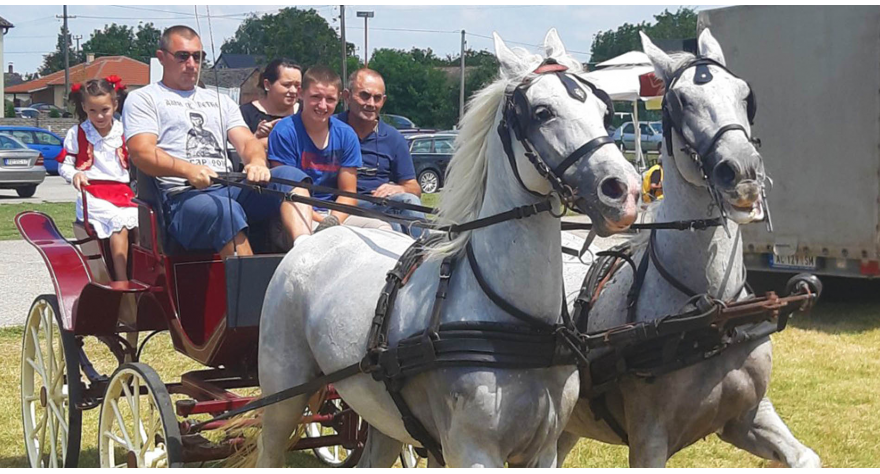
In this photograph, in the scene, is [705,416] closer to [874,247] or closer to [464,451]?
[464,451]

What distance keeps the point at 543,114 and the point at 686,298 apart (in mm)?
1215

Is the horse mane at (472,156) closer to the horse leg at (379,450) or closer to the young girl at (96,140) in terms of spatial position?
the horse leg at (379,450)

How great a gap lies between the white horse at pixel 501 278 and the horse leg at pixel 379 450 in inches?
19.0

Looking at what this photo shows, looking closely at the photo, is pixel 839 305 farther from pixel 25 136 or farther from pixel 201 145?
pixel 25 136

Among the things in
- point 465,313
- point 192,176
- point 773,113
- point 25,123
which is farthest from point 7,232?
point 25,123

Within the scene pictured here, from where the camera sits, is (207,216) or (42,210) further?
(42,210)

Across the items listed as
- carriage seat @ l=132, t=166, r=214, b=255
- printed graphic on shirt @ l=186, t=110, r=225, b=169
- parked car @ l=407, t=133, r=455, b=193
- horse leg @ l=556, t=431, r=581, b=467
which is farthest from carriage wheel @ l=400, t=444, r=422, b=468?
parked car @ l=407, t=133, r=455, b=193

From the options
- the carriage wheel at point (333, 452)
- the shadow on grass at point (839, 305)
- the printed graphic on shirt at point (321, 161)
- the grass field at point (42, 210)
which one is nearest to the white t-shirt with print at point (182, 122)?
the printed graphic on shirt at point (321, 161)

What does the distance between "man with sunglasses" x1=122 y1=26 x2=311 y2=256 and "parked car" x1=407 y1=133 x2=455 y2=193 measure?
2138 centimetres

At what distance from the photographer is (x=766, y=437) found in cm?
409

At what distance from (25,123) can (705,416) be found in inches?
1832

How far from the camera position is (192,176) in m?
4.59

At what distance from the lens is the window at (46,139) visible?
31.2 meters

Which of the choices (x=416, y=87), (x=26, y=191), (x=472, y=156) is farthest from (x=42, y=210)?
(x=472, y=156)
